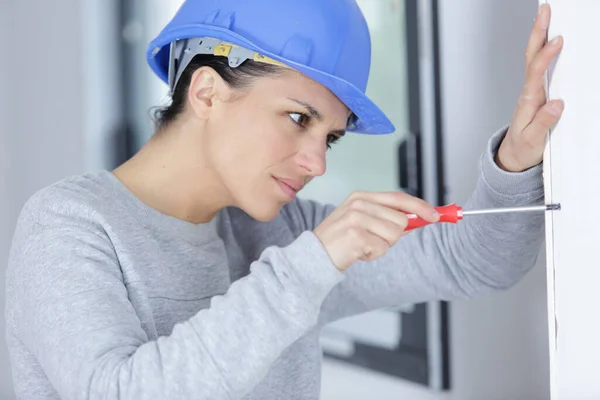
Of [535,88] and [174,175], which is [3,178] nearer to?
[174,175]

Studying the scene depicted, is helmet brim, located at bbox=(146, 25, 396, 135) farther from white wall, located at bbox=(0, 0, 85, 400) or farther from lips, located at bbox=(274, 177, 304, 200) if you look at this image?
white wall, located at bbox=(0, 0, 85, 400)

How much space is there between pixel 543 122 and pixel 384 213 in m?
0.21

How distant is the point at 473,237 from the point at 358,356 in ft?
1.92

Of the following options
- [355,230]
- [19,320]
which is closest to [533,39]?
[355,230]

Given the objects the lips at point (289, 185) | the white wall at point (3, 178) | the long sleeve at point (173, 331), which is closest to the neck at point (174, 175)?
the lips at point (289, 185)

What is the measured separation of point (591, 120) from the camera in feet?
2.28

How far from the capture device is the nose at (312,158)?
3.08 feet

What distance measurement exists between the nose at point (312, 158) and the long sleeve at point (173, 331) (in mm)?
198

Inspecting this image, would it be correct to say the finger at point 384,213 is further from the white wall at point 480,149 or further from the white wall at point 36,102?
the white wall at point 36,102

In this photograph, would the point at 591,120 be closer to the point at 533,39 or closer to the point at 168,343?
the point at 533,39

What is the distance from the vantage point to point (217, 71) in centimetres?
96

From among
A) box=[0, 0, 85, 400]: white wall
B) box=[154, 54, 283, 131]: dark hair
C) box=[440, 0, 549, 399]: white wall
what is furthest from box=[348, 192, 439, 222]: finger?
box=[0, 0, 85, 400]: white wall

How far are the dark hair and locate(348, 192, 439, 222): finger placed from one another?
9.3 inches

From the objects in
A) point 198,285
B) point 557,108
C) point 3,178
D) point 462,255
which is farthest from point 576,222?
point 3,178
